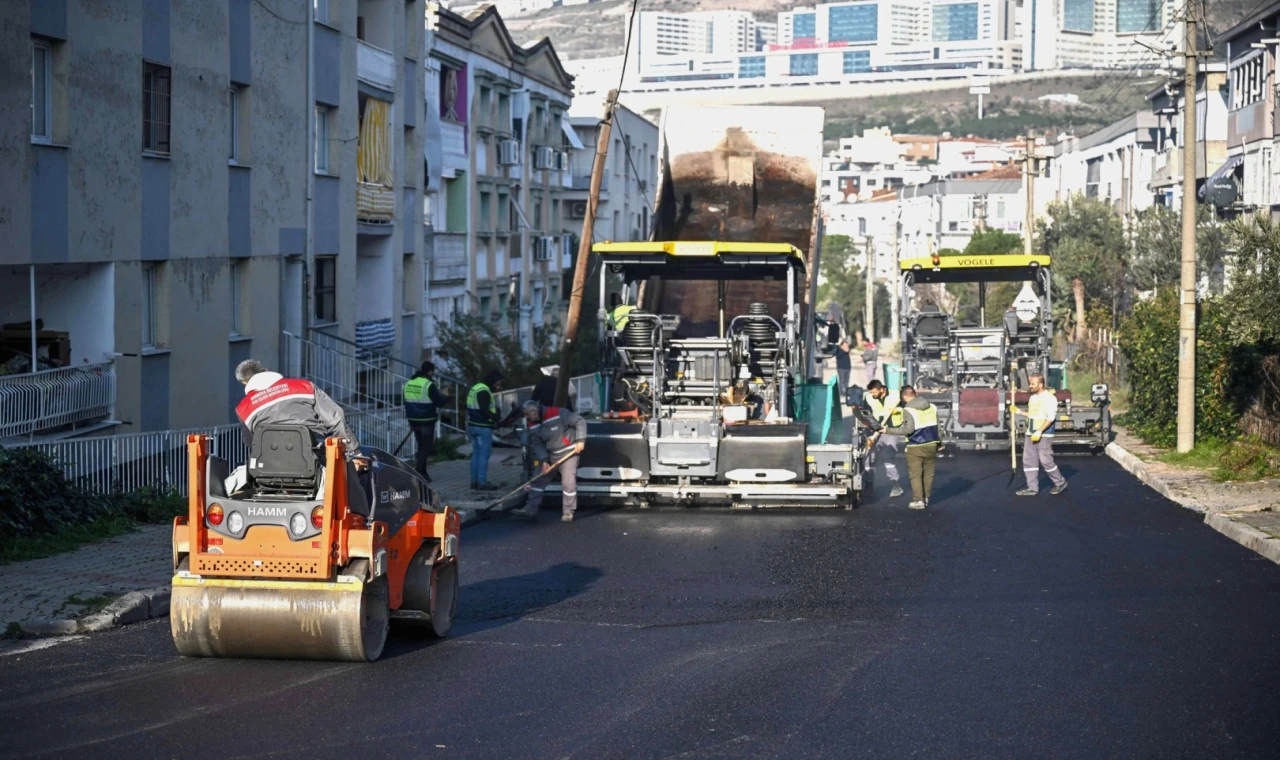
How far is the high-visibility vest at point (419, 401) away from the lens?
18719 mm

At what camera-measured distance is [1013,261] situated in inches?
909

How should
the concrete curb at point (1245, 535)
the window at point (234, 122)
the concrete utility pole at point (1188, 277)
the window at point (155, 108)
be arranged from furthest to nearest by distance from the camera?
the concrete utility pole at point (1188, 277) → the window at point (234, 122) → the window at point (155, 108) → the concrete curb at point (1245, 535)

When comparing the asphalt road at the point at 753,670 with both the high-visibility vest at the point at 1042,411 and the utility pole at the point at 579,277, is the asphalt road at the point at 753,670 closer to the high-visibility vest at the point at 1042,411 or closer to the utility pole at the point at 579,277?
the high-visibility vest at the point at 1042,411

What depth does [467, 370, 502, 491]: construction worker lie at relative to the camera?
17641 millimetres

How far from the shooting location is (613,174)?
59.4 metres

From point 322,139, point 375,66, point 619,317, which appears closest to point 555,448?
point 619,317

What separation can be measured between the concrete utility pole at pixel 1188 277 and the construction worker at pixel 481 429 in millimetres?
9857

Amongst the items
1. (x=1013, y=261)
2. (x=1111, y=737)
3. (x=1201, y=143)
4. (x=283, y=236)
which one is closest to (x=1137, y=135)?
(x=1201, y=143)

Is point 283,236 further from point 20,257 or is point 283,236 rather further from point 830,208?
point 830,208

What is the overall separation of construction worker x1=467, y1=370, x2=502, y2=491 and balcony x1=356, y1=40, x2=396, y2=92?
9.59 metres

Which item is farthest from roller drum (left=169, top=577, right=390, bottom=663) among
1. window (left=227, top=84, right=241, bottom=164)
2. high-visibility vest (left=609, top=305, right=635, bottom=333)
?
window (left=227, top=84, right=241, bottom=164)

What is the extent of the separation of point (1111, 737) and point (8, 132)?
1194 centimetres

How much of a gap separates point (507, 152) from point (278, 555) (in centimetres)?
3275

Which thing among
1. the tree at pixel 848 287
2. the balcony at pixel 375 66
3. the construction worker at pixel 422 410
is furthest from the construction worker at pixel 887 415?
the tree at pixel 848 287
